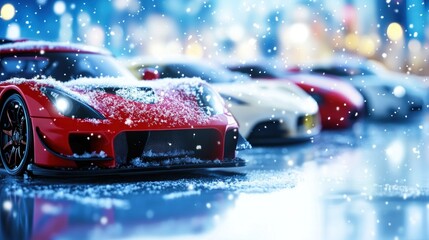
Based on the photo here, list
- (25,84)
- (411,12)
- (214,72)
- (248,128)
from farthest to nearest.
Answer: (411,12) → (214,72) → (248,128) → (25,84)

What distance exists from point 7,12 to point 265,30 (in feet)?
106

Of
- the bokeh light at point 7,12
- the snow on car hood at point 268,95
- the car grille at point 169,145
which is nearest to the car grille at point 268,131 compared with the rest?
the snow on car hood at point 268,95

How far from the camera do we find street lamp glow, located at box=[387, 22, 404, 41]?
73.5 meters

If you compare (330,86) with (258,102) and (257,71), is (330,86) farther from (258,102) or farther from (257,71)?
(258,102)

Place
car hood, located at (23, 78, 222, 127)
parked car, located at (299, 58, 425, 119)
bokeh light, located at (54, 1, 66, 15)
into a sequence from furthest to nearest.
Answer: bokeh light, located at (54, 1, 66, 15)
parked car, located at (299, 58, 425, 119)
car hood, located at (23, 78, 222, 127)

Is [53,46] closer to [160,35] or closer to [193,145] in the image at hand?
[193,145]

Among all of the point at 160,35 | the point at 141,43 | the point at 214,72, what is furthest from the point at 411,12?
the point at 214,72

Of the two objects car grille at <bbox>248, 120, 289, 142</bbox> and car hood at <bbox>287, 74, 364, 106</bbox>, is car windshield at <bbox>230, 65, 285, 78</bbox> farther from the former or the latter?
car grille at <bbox>248, 120, 289, 142</bbox>

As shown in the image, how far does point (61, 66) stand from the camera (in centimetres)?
920

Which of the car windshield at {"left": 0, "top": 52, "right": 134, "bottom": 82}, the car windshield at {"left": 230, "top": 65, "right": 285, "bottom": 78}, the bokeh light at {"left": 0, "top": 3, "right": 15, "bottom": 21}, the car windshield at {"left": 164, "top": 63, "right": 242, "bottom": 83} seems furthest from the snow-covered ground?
the bokeh light at {"left": 0, "top": 3, "right": 15, "bottom": 21}

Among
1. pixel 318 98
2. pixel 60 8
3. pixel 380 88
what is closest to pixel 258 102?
pixel 318 98

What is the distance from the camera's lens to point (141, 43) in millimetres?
95312

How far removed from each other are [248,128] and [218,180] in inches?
151

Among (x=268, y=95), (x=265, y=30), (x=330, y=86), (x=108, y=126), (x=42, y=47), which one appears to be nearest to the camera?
(x=108, y=126)
